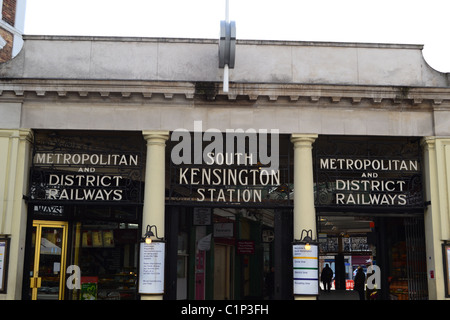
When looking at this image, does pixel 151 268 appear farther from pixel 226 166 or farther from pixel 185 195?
pixel 226 166

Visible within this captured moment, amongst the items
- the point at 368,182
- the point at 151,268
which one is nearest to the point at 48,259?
the point at 151,268

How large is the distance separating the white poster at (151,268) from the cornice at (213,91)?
11.6ft

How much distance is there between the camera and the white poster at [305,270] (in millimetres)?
12438

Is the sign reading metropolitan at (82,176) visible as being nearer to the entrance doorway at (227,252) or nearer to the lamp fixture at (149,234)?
the lamp fixture at (149,234)

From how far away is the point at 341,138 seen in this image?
1388 centimetres

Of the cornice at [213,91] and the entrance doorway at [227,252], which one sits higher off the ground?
the cornice at [213,91]

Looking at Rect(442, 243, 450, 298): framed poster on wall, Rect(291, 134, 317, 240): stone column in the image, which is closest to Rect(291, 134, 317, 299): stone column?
Rect(291, 134, 317, 240): stone column

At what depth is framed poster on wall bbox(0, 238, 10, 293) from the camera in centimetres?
1235

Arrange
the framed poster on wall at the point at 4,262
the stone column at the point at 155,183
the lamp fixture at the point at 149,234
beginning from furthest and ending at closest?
1. the stone column at the point at 155,183
2. the lamp fixture at the point at 149,234
3. the framed poster on wall at the point at 4,262

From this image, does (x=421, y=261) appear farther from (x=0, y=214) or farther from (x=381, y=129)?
(x=0, y=214)

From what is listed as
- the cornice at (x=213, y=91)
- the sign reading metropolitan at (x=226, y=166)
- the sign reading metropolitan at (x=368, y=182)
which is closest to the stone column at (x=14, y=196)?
the cornice at (x=213, y=91)

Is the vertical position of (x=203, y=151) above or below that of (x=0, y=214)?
above
